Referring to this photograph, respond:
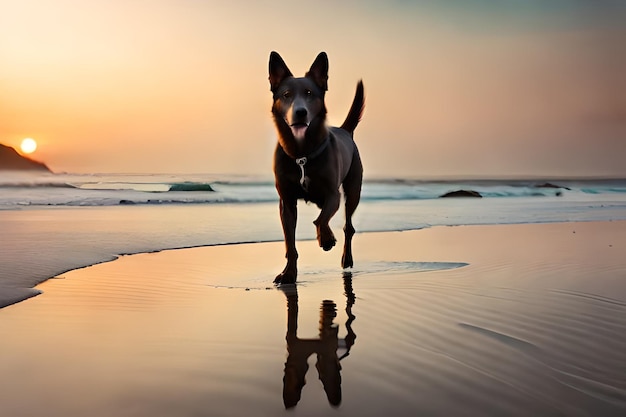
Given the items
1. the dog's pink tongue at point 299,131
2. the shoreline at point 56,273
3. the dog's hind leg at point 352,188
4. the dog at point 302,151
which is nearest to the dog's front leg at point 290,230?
the dog at point 302,151

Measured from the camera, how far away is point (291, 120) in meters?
4.85

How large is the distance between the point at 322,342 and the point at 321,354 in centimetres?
22

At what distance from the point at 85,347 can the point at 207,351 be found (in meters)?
0.59

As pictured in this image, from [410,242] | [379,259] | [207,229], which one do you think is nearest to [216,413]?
[379,259]

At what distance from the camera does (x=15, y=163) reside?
86.5 feet

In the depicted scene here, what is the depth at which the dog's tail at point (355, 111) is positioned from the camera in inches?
280

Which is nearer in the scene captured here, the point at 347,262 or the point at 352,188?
the point at 347,262

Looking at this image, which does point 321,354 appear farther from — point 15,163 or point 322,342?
point 15,163

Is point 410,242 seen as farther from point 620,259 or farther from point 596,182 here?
point 596,182

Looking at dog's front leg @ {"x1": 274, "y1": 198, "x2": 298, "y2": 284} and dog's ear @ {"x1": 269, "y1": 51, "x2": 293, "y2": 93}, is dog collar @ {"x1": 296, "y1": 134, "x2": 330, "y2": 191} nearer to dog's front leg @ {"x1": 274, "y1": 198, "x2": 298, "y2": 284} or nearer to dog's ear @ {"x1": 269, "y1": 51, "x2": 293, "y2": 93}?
dog's front leg @ {"x1": 274, "y1": 198, "x2": 298, "y2": 284}

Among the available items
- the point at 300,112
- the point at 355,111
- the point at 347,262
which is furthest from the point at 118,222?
the point at 300,112

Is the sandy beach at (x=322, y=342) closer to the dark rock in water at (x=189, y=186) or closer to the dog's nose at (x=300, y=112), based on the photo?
the dog's nose at (x=300, y=112)

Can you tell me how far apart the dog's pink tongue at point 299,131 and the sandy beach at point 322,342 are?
1.19m

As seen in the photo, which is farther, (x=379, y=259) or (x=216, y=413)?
(x=379, y=259)
